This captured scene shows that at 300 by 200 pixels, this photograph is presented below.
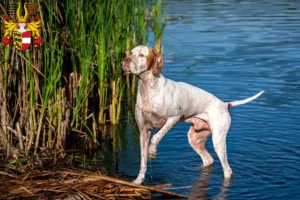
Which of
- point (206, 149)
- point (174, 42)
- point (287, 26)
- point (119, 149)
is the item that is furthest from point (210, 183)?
point (287, 26)

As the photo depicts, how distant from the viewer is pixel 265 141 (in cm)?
950

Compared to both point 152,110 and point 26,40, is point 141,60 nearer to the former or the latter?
point 152,110

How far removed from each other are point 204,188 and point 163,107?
100 cm

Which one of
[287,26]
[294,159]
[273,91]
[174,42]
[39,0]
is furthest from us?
[287,26]

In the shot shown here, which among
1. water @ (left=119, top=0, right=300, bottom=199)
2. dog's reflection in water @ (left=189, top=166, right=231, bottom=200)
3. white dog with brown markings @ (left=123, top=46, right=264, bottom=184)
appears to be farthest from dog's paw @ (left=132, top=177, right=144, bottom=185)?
dog's reflection in water @ (left=189, top=166, right=231, bottom=200)

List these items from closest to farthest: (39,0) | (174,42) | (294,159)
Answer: (39,0) → (294,159) → (174,42)

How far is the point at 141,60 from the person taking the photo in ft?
23.7

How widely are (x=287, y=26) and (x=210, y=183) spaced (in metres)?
13.6

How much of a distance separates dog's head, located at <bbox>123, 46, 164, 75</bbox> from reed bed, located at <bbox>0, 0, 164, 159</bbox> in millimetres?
893

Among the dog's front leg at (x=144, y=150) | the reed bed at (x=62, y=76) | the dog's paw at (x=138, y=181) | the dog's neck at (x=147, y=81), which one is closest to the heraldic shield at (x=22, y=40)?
the reed bed at (x=62, y=76)

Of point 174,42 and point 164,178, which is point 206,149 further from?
point 174,42

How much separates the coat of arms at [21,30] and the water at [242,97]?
6.30ft

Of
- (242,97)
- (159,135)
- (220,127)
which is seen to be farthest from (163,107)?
(242,97)

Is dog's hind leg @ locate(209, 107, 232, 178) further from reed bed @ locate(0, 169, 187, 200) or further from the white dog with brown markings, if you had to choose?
reed bed @ locate(0, 169, 187, 200)
